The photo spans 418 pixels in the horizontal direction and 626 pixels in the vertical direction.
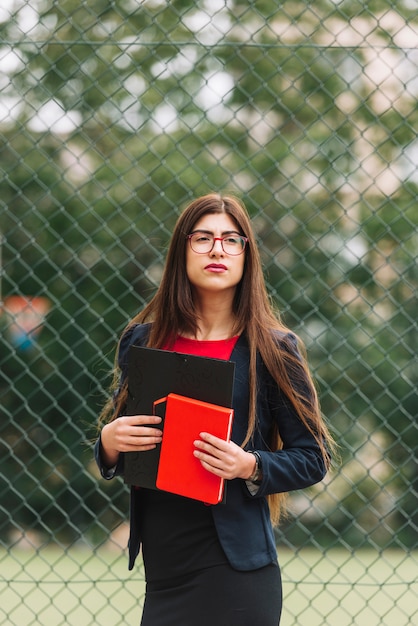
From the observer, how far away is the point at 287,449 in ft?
5.77

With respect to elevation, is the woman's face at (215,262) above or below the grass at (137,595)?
above

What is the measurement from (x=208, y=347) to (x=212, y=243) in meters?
0.21

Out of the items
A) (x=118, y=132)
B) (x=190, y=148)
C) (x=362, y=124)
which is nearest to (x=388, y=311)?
(x=362, y=124)

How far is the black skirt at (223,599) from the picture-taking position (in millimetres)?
1679

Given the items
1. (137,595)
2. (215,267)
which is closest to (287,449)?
(215,267)

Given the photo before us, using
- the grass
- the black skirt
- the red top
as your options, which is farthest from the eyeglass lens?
the grass

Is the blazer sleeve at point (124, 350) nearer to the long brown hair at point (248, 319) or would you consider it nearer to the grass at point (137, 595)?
the long brown hair at point (248, 319)

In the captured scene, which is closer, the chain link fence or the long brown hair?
the long brown hair

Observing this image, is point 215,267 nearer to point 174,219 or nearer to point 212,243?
point 212,243

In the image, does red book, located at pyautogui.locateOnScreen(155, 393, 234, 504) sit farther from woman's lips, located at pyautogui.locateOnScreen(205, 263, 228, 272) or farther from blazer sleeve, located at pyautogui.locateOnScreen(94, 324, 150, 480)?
woman's lips, located at pyautogui.locateOnScreen(205, 263, 228, 272)

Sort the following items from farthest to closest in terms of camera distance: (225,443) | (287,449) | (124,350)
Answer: (124,350), (287,449), (225,443)

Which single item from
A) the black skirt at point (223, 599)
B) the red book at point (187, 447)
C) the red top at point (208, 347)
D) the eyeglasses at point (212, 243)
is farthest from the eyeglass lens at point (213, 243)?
the black skirt at point (223, 599)

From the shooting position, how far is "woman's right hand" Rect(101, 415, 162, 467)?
5.44 feet

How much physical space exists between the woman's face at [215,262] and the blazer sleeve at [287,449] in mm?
A: 174
